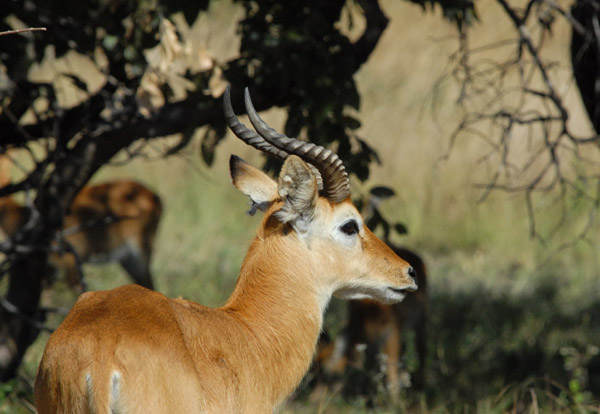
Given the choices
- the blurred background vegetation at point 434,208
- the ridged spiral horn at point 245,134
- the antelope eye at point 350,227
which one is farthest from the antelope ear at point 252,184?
the blurred background vegetation at point 434,208

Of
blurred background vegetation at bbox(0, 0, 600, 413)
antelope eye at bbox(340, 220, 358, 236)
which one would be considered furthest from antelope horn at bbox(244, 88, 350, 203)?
blurred background vegetation at bbox(0, 0, 600, 413)

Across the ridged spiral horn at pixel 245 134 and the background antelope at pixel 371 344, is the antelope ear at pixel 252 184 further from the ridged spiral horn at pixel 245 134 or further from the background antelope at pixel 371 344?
the background antelope at pixel 371 344

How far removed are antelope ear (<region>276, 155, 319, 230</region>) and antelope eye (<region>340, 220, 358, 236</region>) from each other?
169 mm

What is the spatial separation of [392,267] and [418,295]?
3087 mm

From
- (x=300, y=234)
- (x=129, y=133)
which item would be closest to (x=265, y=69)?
(x=129, y=133)

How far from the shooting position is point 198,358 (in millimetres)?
3018

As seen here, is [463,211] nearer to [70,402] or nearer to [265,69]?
[265,69]

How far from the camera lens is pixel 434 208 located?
10.4m

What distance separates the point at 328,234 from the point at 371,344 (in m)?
3.04

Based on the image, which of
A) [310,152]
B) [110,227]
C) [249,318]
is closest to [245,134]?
[310,152]

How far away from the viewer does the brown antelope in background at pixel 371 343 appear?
612cm

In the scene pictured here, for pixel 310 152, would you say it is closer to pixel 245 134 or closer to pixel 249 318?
pixel 245 134

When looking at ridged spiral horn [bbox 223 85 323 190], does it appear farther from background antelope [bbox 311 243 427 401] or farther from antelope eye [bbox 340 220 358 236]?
background antelope [bbox 311 243 427 401]

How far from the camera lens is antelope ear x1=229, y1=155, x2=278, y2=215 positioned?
151 inches
